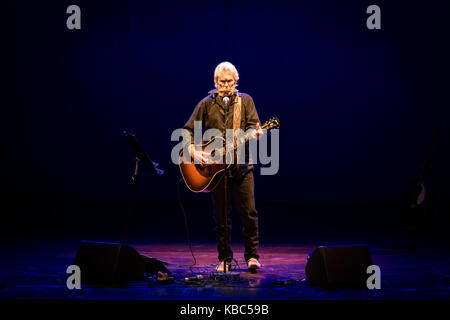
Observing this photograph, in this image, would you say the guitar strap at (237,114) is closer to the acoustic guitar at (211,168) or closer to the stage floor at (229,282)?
the acoustic guitar at (211,168)

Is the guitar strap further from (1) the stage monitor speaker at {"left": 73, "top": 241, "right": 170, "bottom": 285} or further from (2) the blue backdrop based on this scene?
(2) the blue backdrop

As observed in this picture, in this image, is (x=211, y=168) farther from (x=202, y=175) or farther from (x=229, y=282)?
(x=229, y=282)

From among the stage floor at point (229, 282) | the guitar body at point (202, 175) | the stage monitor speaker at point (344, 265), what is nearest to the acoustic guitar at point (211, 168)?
the guitar body at point (202, 175)

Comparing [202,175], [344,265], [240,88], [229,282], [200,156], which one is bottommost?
[229,282]

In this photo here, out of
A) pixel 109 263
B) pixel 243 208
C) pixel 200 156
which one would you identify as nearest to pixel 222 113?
pixel 200 156

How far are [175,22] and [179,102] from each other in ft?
4.29

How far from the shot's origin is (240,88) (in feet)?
26.7

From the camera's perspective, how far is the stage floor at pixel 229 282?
3.22 m

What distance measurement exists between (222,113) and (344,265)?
160 cm

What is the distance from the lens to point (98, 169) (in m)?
8.66
